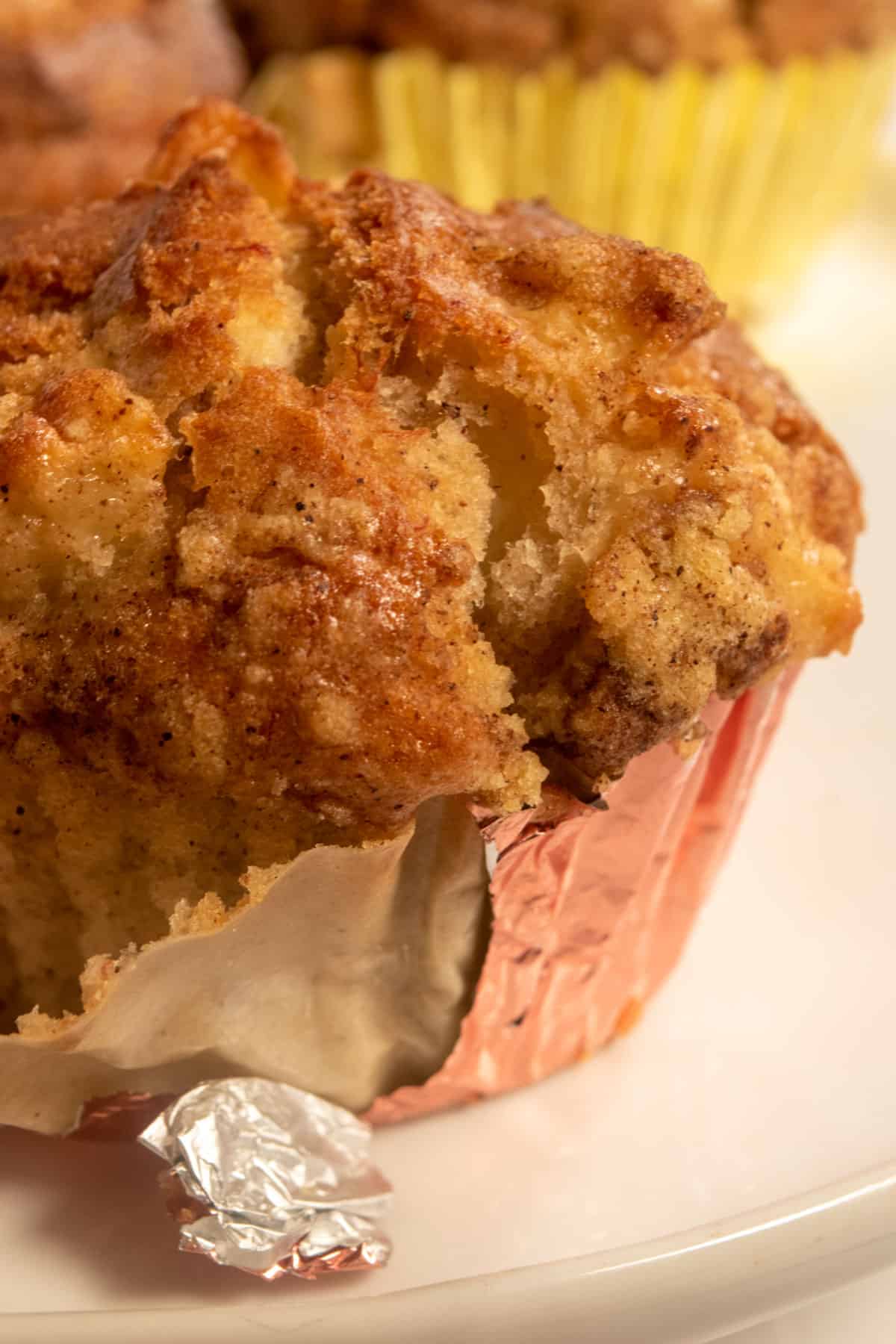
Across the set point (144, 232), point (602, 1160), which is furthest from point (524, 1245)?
point (144, 232)

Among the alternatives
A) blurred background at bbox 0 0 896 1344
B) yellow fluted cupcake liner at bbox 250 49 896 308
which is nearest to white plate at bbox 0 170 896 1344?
blurred background at bbox 0 0 896 1344

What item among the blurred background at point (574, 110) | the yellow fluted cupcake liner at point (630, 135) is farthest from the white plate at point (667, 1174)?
the yellow fluted cupcake liner at point (630, 135)

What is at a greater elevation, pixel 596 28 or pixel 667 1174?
pixel 596 28

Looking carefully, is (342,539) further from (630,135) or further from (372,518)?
(630,135)

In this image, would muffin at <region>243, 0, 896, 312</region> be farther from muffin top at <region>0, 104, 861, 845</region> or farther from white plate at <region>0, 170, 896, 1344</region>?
muffin top at <region>0, 104, 861, 845</region>

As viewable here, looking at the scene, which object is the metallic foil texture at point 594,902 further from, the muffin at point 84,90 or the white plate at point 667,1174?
the muffin at point 84,90

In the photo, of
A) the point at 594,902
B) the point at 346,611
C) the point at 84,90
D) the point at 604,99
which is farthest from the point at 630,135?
the point at 346,611

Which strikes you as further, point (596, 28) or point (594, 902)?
point (596, 28)
